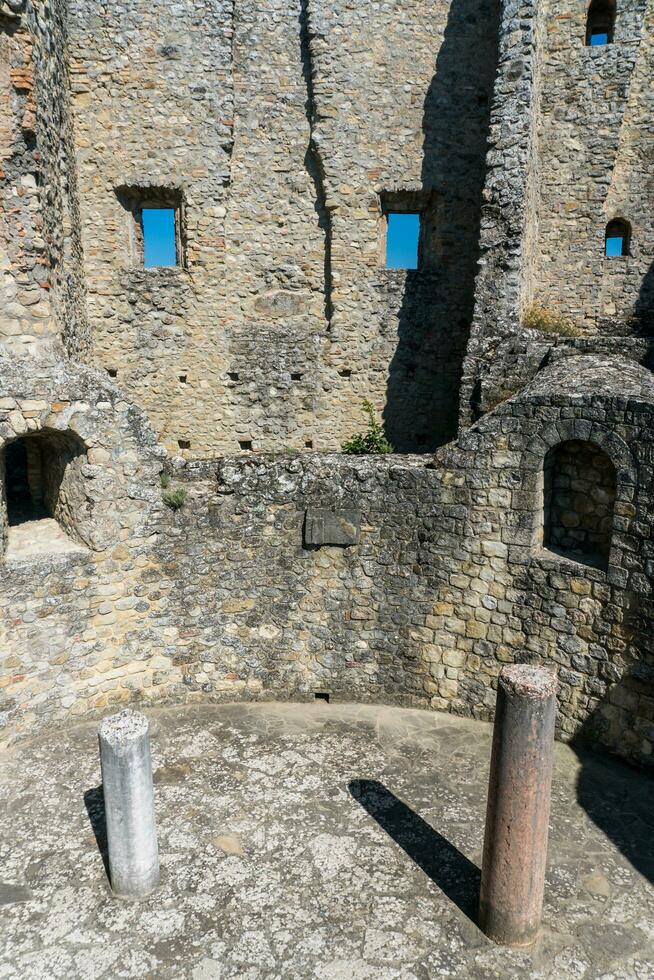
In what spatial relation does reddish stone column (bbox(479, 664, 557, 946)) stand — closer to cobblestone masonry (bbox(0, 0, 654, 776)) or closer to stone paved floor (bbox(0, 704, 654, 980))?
stone paved floor (bbox(0, 704, 654, 980))

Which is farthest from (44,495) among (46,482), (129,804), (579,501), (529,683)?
(529,683)

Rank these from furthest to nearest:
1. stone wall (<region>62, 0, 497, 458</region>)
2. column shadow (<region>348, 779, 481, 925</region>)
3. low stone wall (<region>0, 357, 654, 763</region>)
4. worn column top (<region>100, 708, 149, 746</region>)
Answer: stone wall (<region>62, 0, 497, 458</region>) < low stone wall (<region>0, 357, 654, 763</region>) < column shadow (<region>348, 779, 481, 925</region>) < worn column top (<region>100, 708, 149, 746</region>)

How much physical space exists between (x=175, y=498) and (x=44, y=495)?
2574 mm

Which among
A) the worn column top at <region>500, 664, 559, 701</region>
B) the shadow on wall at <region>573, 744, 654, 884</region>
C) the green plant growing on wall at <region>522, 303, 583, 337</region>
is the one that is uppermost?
the green plant growing on wall at <region>522, 303, 583, 337</region>

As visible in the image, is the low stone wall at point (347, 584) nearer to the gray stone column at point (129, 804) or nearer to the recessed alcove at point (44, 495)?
the recessed alcove at point (44, 495)

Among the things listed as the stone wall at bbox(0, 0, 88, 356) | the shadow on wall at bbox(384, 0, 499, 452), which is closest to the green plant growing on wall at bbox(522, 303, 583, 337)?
the shadow on wall at bbox(384, 0, 499, 452)

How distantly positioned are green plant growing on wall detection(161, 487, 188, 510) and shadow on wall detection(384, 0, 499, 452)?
5.47 metres

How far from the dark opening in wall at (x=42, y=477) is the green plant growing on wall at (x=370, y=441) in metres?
5.11

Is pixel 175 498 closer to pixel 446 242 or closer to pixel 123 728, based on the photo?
pixel 123 728

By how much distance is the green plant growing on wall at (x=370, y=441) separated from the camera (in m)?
11.8

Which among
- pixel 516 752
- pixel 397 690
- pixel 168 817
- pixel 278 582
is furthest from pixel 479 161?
pixel 168 817

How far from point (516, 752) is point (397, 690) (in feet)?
11.8

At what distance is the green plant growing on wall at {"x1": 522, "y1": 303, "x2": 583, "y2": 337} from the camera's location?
10875 mm

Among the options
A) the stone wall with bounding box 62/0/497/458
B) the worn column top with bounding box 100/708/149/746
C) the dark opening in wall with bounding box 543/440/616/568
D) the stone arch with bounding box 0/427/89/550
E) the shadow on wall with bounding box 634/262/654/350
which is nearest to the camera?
the worn column top with bounding box 100/708/149/746
